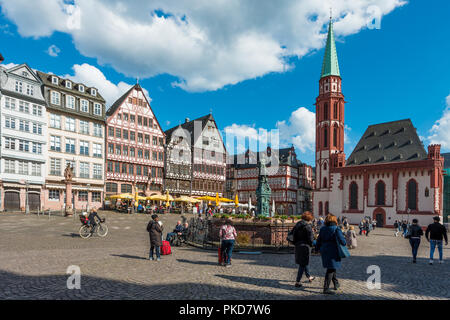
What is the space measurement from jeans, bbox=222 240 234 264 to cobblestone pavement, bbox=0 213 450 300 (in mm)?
378

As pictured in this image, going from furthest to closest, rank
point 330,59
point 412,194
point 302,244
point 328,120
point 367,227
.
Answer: point 330,59
point 328,120
point 412,194
point 367,227
point 302,244

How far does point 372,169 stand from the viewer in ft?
166

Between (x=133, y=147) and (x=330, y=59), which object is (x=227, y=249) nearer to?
(x=133, y=147)

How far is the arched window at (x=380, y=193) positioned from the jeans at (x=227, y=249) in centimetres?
4465

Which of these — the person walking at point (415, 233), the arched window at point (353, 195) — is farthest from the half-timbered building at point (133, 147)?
the person walking at point (415, 233)

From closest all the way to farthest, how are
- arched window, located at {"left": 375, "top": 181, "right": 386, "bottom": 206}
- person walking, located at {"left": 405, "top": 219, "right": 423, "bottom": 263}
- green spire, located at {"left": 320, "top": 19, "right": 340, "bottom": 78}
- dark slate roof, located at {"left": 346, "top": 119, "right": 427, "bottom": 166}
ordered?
person walking, located at {"left": 405, "top": 219, "right": 423, "bottom": 263} < arched window, located at {"left": 375, "top": 181, "right": 386, "bottom": 206} < dark slate roof, located at {"left": 346, "top": 119, "right": 427, "bottom": 166} < green spire, located at {"left": 320, "top": 19, "right": 340, "bottom": 78}

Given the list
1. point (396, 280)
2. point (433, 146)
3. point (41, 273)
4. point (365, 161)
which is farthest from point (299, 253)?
point (365, 161)

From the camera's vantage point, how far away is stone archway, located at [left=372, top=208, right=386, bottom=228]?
4827 centimetres

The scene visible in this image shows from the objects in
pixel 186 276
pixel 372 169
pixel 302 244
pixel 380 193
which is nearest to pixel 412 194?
pixel 380 193

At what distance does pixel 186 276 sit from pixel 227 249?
205cm

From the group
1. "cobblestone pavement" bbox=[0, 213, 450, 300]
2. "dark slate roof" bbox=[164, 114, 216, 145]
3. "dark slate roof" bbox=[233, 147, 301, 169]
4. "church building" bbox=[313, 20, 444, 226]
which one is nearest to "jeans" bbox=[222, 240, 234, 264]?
"cobblestone pavement" bbox=[0, 213, 450, 300]

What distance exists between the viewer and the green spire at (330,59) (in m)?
62.3

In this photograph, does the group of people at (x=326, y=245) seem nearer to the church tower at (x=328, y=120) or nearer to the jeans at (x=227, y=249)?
the jeans at (x=227, y=249)

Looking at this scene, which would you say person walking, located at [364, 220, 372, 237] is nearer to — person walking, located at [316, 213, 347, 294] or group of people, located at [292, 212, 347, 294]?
group of people, located at [292, 212, 347, 294]
